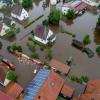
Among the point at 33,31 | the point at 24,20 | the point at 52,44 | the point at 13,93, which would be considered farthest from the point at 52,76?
the point at 24,20

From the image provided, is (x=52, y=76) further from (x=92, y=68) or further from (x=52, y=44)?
(x=52, y=44)

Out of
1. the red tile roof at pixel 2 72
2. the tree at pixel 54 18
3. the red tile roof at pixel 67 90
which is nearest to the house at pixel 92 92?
the red tile roof at pixel 67 90

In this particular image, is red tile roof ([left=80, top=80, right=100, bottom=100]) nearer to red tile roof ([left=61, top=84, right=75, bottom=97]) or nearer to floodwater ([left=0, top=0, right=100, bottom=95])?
red tile roof ([left=61, top=84, right=75, bottom=97])

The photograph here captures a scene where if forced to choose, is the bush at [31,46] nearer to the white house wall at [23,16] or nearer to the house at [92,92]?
the white house wall at [23,16]

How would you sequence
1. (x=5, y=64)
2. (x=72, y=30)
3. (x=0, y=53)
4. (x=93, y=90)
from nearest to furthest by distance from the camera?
(x=93, y=90), (x=5, y=64), (x=0, y=53), (x=72, y=30)

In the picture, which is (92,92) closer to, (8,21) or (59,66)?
(59,66)

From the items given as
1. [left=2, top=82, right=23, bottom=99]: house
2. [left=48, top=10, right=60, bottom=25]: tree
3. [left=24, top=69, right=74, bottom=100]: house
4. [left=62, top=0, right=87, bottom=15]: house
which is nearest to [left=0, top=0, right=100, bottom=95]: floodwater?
[left=48, top=10, right=60, bottom=25]: tree
